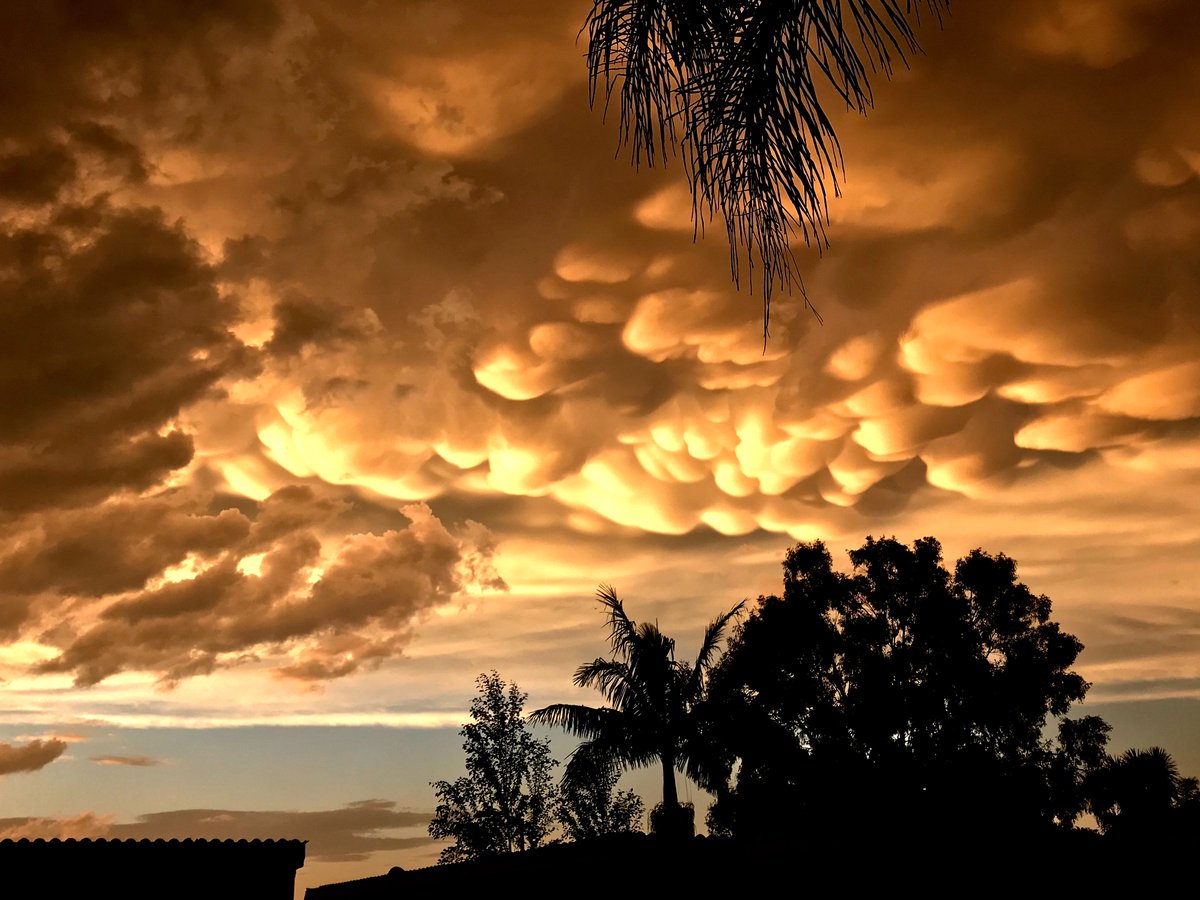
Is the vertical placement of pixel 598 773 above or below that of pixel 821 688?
below

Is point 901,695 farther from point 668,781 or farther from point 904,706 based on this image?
point 668,781

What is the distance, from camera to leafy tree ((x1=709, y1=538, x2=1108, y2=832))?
79.9ft

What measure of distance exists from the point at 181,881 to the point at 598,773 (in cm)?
906

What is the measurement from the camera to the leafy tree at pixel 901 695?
2434cm

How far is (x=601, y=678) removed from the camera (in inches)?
845

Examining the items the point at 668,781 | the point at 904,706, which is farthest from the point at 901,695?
the point at 668,781

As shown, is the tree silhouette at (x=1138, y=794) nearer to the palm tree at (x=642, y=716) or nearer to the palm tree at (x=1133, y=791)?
the palm tree at (x=1133, y=791)

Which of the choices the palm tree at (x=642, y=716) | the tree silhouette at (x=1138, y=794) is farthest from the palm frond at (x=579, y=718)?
the tree silhouette at (x=1138, y=794)

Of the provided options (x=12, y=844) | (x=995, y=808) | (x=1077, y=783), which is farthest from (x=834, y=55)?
(x=1077, y=783)

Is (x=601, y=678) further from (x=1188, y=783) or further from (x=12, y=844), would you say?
(x=1188, y=783)

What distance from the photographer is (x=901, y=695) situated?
25.1 m

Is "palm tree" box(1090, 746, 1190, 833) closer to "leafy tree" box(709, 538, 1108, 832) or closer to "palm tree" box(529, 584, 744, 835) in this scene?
"leafy tree" box(709, 538, 1108, 832)

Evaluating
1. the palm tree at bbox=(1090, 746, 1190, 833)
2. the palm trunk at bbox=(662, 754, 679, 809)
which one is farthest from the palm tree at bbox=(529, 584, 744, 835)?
the palm tree at bbox=(1090, 746, 1190, 833)

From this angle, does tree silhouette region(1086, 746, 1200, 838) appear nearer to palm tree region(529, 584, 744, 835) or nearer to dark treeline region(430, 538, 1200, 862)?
dark treeline region(430, 538, 1200, 862)
